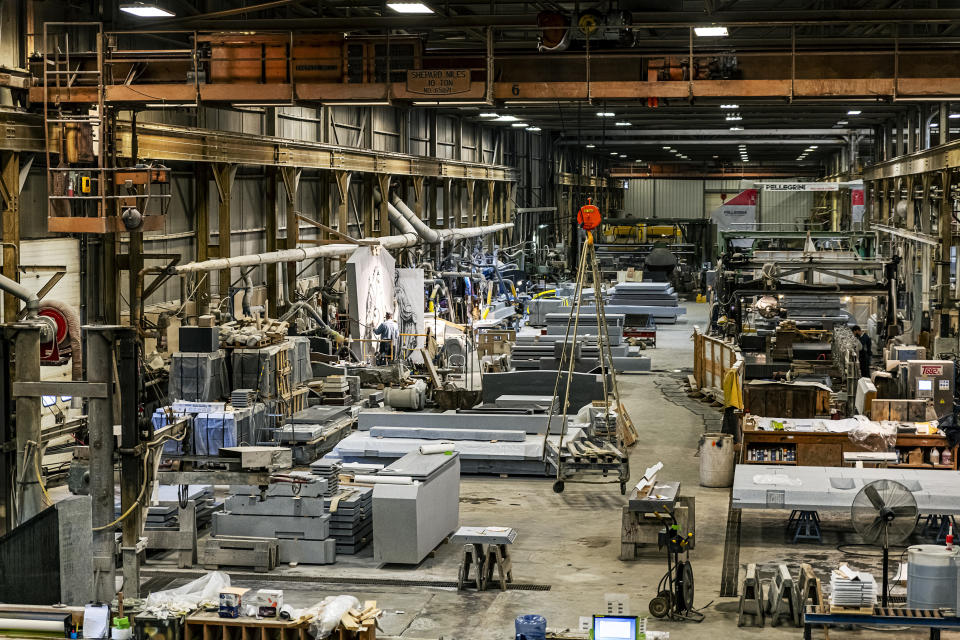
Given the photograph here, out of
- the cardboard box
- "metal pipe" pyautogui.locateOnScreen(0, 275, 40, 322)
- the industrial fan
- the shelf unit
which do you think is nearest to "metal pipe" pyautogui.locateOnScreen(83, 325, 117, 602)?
the cardboard box

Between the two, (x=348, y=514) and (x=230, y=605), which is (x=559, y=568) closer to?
(x=348, y=514)

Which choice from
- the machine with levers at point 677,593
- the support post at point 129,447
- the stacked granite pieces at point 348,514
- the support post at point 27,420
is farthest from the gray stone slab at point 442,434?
the support post at point 27,420

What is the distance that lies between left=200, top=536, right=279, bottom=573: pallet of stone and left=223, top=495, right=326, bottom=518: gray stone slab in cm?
33

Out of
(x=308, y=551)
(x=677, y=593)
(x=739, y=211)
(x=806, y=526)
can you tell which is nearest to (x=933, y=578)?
(x=677, y=593)

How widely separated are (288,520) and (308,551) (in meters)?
0.42

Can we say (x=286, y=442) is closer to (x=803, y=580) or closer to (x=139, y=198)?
(x=139, y=198)

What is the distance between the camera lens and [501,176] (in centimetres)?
4659

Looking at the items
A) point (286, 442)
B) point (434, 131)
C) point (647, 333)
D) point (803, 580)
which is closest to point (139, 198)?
point (286, 442)

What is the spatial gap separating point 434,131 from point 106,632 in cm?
3127

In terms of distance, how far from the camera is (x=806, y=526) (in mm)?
14031

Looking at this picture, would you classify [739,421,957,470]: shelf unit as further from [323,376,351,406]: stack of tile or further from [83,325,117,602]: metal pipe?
[83,325,117,602]: metal pipe

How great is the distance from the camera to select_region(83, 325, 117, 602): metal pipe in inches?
411

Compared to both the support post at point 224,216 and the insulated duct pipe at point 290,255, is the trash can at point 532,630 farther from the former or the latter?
the support post at point 224,216

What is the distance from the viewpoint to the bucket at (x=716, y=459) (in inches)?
664
